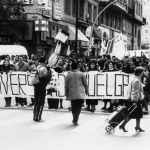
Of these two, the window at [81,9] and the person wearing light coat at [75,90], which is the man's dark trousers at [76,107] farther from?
the window at [81,9]

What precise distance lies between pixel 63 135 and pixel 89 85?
627 cm

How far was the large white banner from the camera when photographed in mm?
16594

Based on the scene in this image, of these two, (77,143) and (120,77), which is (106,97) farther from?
(77,143)

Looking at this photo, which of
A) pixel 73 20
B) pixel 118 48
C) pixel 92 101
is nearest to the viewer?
pixel 92 101

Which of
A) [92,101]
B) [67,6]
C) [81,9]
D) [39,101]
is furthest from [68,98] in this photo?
[81,9]

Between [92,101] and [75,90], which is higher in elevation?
[75,90]

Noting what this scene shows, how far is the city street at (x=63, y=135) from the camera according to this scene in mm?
9543

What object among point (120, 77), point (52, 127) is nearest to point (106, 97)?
point (120, 77)

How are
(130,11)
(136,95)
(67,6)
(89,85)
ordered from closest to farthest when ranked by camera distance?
(136,95) < (89,85) < (67,6) < (130,11)

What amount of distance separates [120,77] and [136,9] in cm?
5599

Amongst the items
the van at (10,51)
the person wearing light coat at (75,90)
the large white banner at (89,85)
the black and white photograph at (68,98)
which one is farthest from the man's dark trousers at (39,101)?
the van at (10,51)

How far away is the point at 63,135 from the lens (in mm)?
10867

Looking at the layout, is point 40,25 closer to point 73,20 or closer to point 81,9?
point 73,20

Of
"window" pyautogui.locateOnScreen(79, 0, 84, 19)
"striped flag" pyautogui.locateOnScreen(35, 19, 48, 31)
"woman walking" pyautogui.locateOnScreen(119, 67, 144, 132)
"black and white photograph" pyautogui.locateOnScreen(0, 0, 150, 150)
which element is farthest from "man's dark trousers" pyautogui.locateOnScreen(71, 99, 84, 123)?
"window" pyautogui.locateOnScreen(79, 0, 84, 19)
